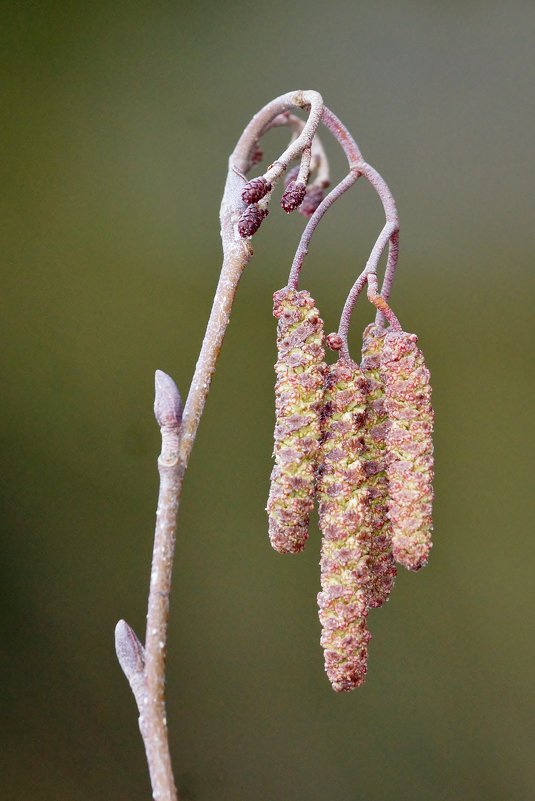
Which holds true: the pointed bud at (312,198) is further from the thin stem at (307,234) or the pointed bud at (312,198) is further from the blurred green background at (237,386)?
the blurred green background at (237,386)

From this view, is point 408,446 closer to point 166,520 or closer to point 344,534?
point 344,534

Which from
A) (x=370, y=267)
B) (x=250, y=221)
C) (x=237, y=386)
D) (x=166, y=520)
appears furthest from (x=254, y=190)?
(x=237, y=386)

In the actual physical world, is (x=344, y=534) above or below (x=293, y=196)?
below

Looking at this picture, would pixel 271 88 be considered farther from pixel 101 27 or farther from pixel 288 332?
pixel 288 332

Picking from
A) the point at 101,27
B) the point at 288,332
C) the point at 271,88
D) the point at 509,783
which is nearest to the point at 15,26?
the point at 101,27

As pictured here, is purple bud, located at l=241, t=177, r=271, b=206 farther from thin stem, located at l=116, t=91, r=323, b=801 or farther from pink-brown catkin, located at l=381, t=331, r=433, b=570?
pink-brown catkin, located at l=381, t=331, r=433, b=570
